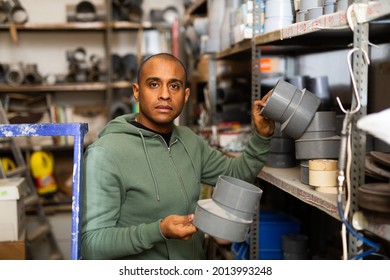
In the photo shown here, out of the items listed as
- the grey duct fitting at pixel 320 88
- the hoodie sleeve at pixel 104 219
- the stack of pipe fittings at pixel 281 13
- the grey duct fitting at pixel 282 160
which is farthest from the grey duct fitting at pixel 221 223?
the grey duct fitting at pixel 320 88

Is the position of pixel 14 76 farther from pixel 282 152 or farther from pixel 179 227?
pixel 179 227

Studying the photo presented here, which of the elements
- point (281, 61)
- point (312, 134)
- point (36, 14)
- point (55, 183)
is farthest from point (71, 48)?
point (312, 134)

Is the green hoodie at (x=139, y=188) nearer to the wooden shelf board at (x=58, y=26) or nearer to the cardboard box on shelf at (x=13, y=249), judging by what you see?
the cardboard box on shelf at (x=13, y=249)

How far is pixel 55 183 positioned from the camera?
15.0 feet

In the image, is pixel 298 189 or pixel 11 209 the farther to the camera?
pixel 11 209

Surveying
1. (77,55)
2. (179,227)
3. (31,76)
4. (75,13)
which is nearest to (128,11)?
(75,13)

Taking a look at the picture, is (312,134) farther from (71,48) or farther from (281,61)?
(71,48)

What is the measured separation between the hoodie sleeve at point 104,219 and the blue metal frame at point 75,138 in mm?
99

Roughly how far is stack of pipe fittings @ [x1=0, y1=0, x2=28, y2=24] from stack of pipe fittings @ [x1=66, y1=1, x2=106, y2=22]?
40 cm

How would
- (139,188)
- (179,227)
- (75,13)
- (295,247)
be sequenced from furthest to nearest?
1. (75,13)
2. (295,247)
3. (139,188)
4. (179,227)

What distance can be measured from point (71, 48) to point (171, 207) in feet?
11.7

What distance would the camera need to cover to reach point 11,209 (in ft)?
8.13

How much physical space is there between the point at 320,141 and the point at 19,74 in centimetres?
348

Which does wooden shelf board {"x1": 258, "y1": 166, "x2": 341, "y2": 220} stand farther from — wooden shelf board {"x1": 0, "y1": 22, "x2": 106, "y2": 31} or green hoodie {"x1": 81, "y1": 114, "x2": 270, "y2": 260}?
wooden shelf board {"x1": 0, "y1": 22, "x2": 106, "y2": 31}
